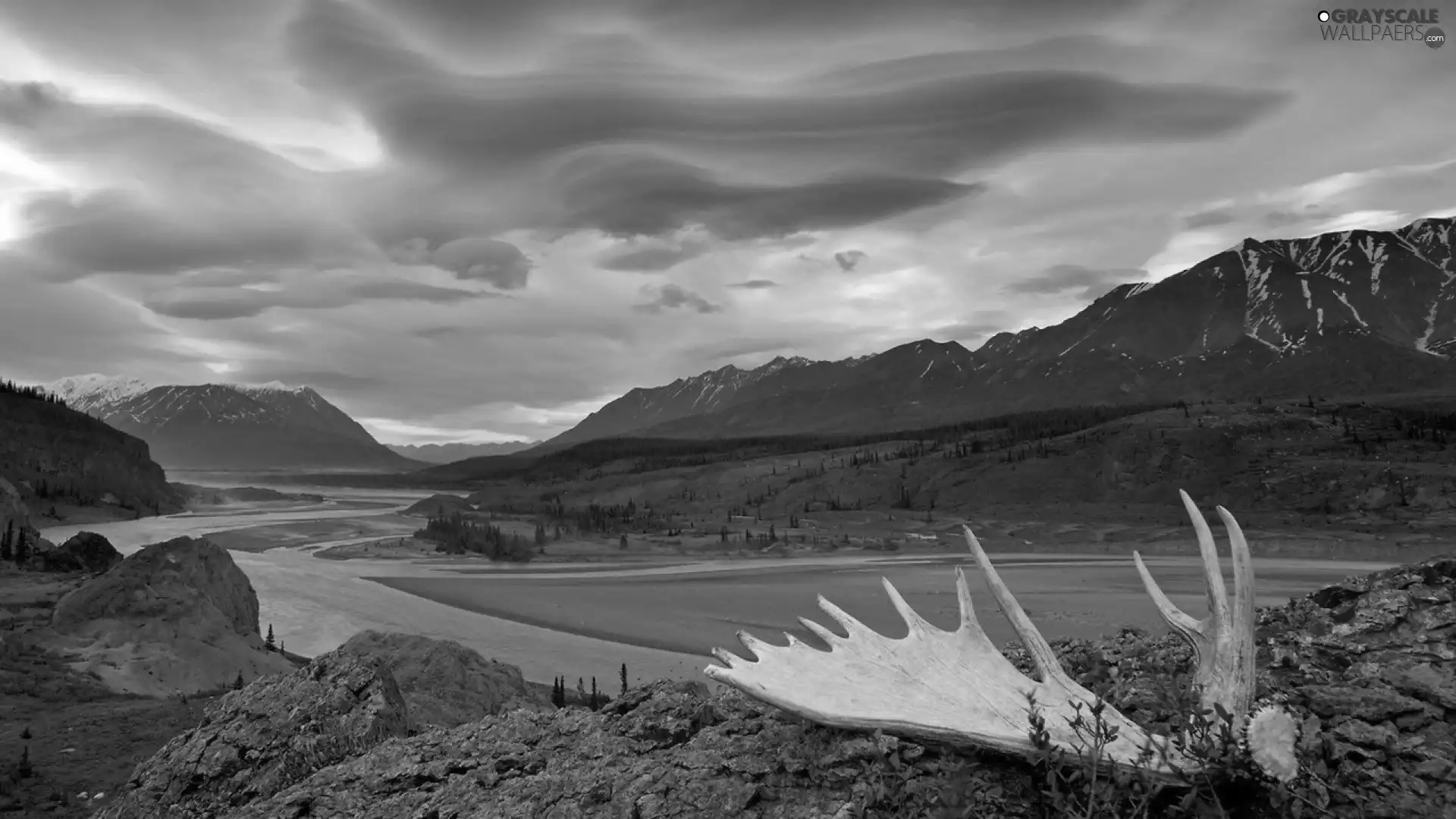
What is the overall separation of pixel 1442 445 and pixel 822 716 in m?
92.5

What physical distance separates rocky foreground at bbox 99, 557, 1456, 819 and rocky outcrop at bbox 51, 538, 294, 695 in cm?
1449

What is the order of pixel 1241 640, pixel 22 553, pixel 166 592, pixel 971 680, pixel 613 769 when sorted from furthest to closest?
1. pixel 22 553
2. pixel 166 592
3. pixel 613 769
4. pixel 971 680
5. pixel 1241 640

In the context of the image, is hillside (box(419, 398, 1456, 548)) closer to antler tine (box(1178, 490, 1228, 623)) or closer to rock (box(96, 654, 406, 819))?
rock (box(96, 654, 406, 819))

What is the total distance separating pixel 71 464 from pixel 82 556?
292 feet

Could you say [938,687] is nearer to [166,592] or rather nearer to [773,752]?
[773,752]

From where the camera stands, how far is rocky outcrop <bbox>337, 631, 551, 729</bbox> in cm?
999

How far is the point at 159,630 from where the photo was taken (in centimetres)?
1834

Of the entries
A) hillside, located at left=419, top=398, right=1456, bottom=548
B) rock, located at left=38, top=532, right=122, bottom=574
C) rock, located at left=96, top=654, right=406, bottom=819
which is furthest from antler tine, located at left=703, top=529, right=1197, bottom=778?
hillside, located at left=419, top=398, right=1456, bottom=548

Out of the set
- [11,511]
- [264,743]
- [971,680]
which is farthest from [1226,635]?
[11,511]

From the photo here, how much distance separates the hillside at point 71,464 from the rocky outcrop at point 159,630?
7066 centimetres

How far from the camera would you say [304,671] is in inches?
200

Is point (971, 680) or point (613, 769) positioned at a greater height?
point (971, 680)

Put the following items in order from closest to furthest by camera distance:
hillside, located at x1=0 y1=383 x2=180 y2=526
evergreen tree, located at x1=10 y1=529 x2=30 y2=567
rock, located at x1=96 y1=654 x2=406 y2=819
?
rock, located at x1=96 y1=654 x2=406 y2=819 → evergreen tree, located at x1=10 y1=529 x2=30 y2=567 → hillside, located at x1=0 y1=383 x2=180 y2=526

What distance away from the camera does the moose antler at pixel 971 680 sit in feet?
8.03
